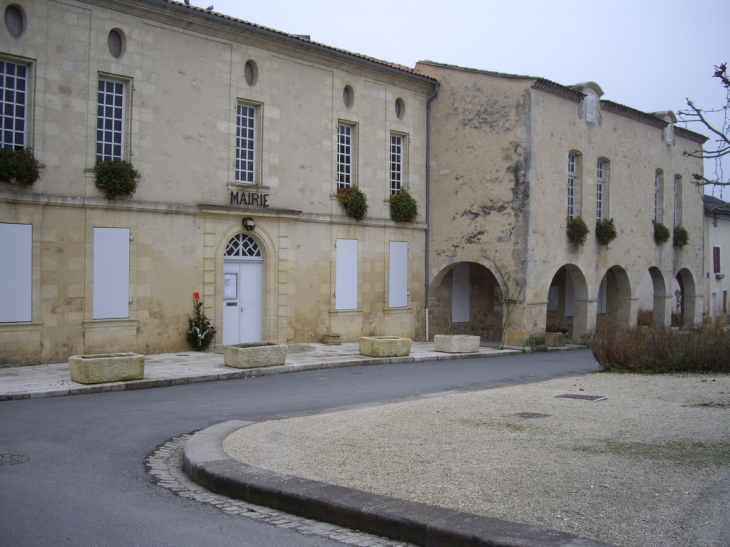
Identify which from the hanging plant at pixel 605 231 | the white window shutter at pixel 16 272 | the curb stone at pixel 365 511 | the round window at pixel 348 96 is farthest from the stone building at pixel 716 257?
the curb stone at pixel 365 511

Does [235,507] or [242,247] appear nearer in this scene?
[235,507]

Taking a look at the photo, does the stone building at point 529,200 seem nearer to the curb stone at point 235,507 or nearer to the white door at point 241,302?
the white door at point 241,302

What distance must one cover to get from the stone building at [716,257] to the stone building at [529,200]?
7761 mm

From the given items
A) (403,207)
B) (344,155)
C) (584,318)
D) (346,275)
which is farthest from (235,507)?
(584,318)

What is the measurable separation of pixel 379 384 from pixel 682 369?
5.17 meters

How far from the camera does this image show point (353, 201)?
19922 millimetres

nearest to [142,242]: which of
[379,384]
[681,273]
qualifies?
[379,384]

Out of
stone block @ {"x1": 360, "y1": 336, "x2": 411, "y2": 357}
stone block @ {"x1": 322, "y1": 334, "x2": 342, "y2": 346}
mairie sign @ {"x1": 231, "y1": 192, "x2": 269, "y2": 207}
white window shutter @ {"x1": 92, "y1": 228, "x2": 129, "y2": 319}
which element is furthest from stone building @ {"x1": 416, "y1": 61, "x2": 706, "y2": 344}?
white window shutter @ {"x1": 92, "y1": 228, "x2": 129, "y2": 319}

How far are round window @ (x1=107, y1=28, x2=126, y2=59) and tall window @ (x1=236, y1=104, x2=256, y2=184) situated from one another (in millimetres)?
3146

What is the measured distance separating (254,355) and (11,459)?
293 inches

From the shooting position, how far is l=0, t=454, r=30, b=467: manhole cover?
680 centimetres

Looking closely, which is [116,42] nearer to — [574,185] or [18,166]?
[18,166]

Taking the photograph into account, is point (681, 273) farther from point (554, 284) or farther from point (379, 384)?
point (379, 384)

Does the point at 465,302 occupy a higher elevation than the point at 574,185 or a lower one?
lower
